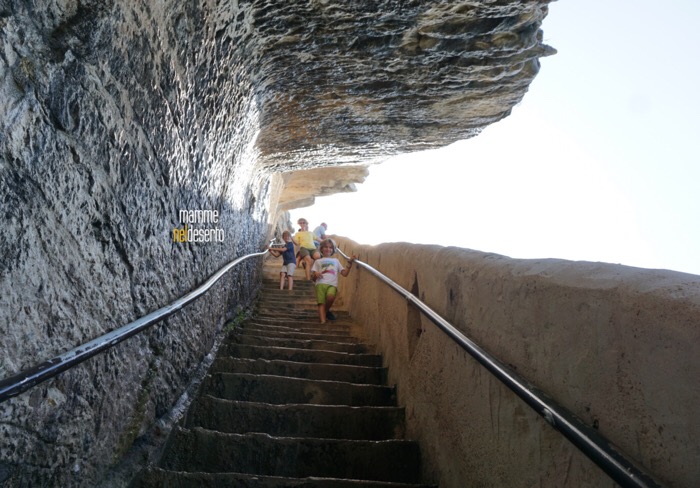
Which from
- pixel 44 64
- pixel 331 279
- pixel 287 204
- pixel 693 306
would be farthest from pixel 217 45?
pixel 287 204

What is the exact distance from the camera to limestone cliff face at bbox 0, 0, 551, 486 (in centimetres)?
126

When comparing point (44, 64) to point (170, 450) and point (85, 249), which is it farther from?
point (170, 450)

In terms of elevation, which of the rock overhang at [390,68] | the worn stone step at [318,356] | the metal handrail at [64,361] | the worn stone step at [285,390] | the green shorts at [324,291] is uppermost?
the rock overhang at [390,68]

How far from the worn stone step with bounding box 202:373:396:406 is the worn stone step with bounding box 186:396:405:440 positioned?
0.32m

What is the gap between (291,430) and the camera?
271 cm

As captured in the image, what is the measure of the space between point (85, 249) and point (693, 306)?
5.62 ft

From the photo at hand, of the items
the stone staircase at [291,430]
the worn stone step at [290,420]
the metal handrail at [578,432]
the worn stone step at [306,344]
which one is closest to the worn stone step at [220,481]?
the stone staircase at [291,430]

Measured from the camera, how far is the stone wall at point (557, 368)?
88 cm

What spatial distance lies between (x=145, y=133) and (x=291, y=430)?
1831 millimetres

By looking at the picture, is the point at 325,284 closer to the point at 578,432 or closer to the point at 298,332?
the point at 298,332

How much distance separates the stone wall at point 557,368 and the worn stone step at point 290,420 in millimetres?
330

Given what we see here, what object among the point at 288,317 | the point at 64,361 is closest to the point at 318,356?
the point at 288,317

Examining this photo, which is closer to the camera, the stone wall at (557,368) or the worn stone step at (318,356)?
the stone wall at (557,368)

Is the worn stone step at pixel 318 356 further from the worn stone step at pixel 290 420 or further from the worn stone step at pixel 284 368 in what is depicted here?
the worn stone step at pixel 290 420
